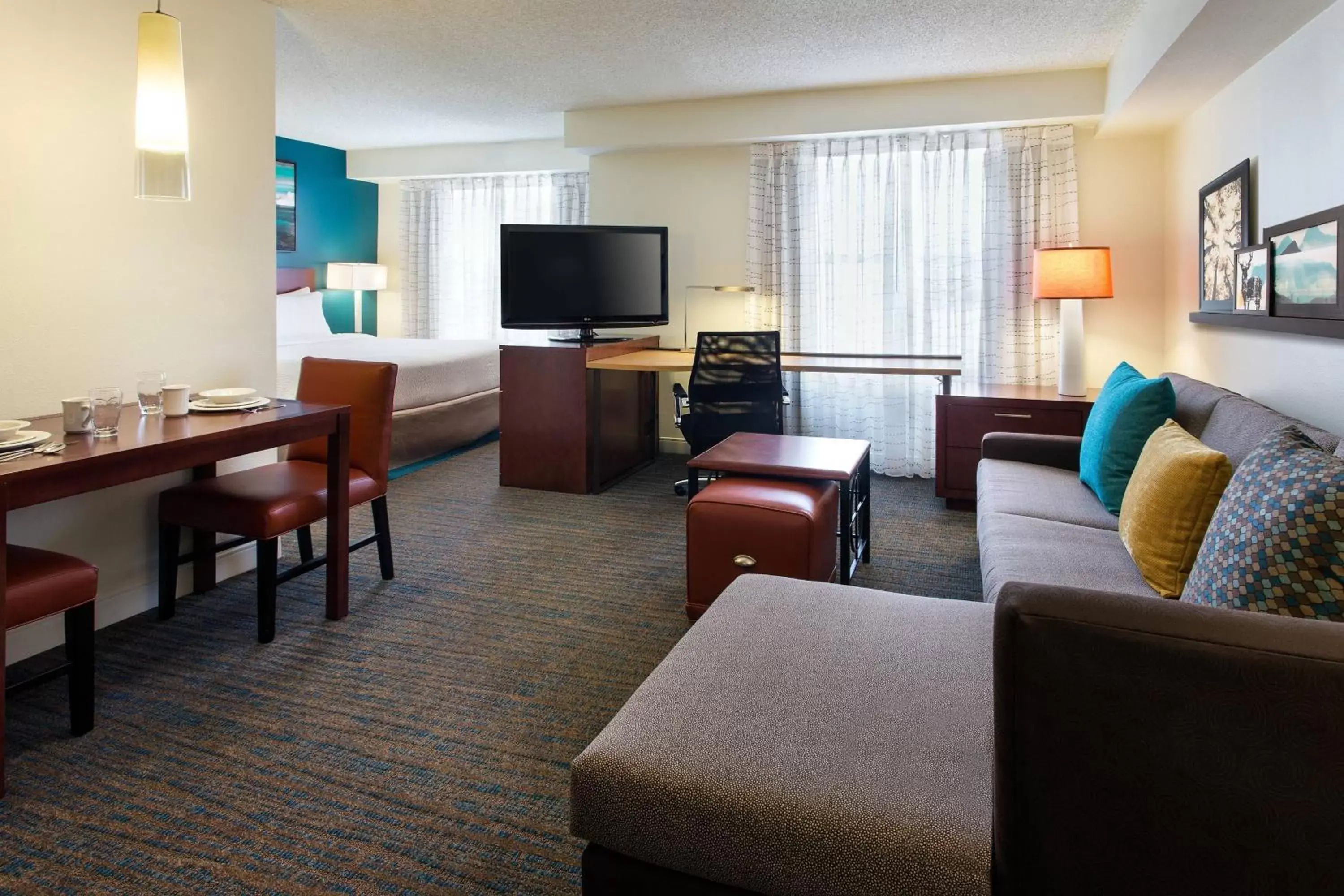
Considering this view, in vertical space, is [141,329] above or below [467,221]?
below

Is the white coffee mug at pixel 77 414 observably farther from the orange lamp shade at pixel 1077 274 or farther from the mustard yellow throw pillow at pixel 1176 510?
the orange lamp shade at pixel 1077 274

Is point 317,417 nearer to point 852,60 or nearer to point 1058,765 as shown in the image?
point 1058,765

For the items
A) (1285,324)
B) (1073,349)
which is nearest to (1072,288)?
(1073,349)

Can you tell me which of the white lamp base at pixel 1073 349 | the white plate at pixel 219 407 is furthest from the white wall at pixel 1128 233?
the white plate at pixel 219 407

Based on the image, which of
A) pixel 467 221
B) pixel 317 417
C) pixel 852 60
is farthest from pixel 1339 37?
pixel 467 221

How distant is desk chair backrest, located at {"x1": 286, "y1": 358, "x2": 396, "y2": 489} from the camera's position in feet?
9.84

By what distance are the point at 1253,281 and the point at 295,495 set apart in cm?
351

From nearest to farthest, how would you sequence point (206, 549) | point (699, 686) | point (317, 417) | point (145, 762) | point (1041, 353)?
point (699, 686) < point (145, 762) < point (317, 417) < point (206, 549) < point (1041, 353)

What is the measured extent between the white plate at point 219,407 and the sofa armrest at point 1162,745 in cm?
246

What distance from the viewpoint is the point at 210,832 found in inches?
64.7

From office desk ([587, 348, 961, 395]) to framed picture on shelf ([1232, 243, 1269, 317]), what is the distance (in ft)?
4.32

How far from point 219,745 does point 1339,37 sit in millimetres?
3702

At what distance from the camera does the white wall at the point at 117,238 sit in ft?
7.88

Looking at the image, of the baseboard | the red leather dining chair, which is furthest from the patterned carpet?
the red leather dining chair
